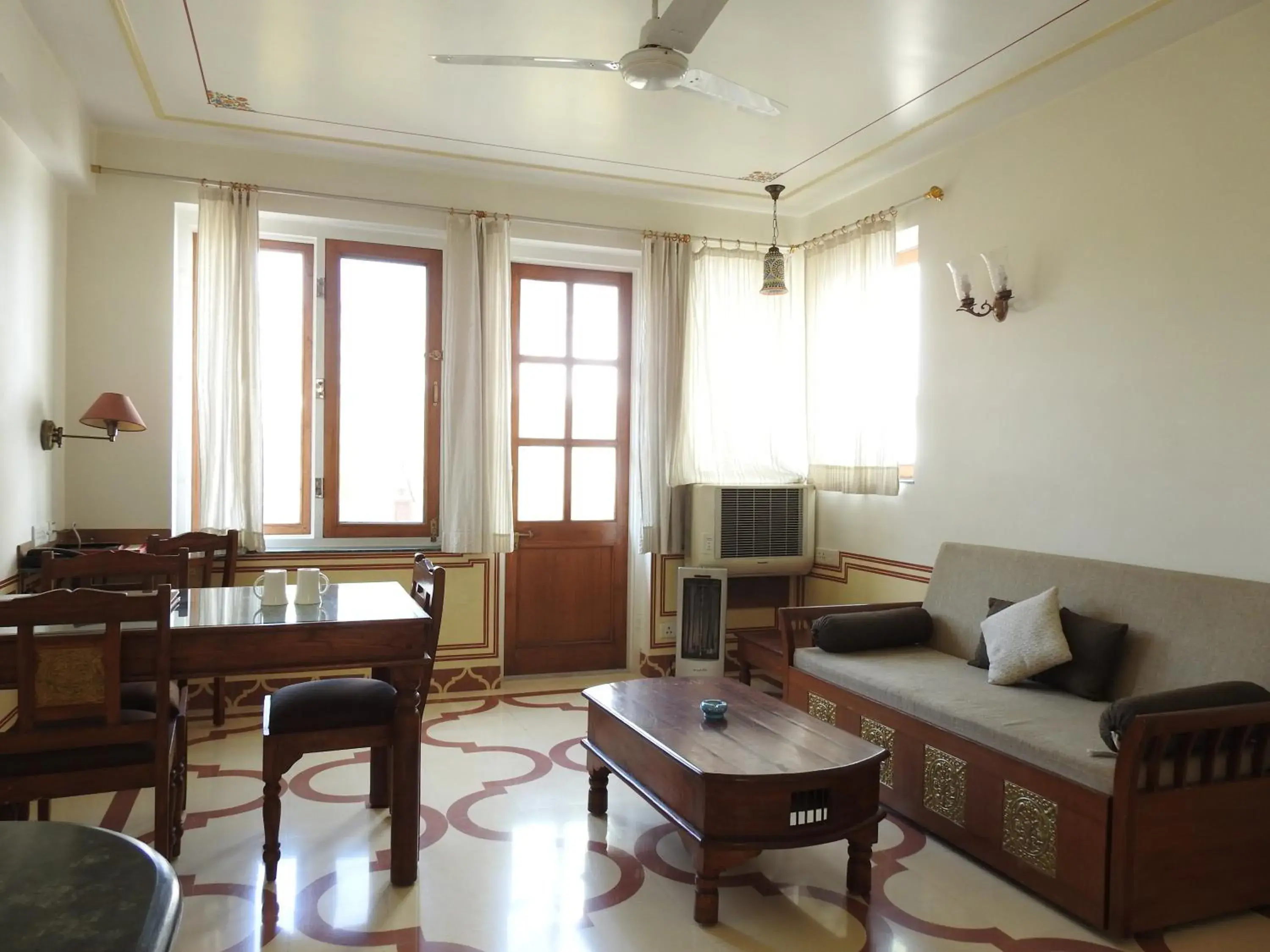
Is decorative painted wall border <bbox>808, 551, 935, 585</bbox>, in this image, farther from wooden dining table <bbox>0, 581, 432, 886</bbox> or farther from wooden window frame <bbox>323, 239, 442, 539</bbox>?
wooden dining table <bbox>0, 581, 432, 886</bbox>

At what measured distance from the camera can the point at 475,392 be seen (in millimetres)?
4770

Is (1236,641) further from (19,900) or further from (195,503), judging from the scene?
(195,503)

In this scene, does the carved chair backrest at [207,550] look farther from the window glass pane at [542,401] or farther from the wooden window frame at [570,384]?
the window glass pane at [542,401]

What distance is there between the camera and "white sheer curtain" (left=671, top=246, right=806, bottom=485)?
5.24m

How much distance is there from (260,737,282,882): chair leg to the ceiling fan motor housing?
2.31 metres

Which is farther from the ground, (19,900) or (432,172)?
(432,172)


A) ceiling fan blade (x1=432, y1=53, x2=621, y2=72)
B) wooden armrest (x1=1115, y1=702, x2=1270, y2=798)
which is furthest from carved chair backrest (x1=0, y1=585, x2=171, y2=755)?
wooden armrest (x1=1115, y1=702, x2=1270, y2=798)

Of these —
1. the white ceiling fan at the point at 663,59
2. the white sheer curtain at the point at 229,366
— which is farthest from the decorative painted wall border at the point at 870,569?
the white sheer curtain at the point at 229,366

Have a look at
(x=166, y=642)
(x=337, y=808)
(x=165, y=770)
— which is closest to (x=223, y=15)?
(x=166, y=642)

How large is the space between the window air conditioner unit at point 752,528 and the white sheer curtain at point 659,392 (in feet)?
0.58

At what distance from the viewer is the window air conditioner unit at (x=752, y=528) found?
505cm

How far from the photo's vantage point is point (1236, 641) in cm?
279

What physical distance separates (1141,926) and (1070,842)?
26 cm

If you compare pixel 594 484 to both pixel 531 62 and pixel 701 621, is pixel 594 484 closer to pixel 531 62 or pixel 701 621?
pixel 701 621
